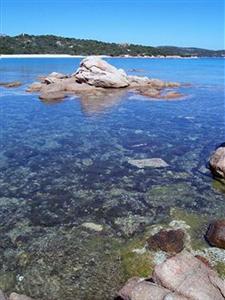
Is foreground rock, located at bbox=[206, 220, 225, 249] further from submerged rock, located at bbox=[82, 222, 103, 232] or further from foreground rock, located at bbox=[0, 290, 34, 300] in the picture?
foreground rock, located at bbox=[0, 290, 34, 300]

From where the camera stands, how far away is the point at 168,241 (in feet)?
40.2

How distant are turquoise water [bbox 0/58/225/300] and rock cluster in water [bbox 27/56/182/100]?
12.0 metres

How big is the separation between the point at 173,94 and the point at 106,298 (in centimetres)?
3583

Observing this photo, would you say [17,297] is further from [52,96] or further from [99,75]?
[99,75]

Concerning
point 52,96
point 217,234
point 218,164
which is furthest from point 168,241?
point 52,96

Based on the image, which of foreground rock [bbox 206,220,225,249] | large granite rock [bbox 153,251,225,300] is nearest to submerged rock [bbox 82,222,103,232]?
foreground rock [bbox 206,220,225,249]

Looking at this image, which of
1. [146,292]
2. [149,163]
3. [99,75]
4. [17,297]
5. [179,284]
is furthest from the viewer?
[99,75]

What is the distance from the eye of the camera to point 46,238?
41.3 feet

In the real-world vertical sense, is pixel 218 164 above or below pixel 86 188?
above

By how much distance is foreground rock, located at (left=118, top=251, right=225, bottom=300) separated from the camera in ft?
28.1

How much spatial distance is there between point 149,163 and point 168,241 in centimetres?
780

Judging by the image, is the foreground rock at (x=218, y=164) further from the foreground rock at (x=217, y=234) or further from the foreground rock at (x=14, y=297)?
the foreground rock at (x=14, y=297)

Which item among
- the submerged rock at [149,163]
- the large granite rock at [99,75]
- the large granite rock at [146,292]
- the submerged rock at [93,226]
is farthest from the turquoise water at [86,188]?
the large granite rock at [99,75]

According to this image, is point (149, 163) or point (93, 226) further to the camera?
point (149, 163)
